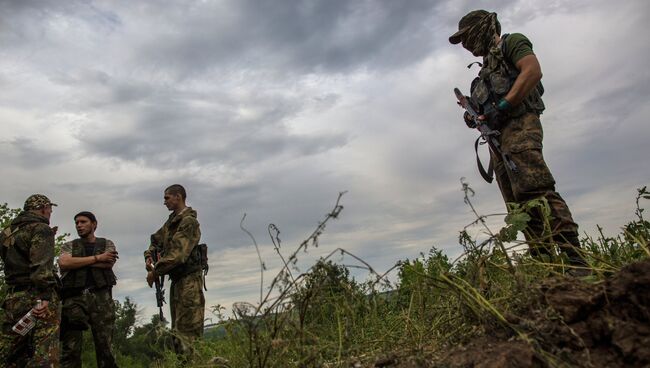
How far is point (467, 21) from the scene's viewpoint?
4.09 meters

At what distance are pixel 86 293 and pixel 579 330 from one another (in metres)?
6.33

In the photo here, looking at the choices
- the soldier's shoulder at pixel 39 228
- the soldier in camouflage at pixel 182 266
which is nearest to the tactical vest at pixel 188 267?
the soldier in camouflage at pixel 182 266

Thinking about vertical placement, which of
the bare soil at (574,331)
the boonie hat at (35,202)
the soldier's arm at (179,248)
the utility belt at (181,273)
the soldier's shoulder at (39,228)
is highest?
the boonie hat at (35,202)

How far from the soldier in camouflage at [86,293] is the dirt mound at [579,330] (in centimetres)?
597

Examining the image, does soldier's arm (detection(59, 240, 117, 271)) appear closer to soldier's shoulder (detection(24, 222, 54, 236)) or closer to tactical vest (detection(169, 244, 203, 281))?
soldier's shoulder (detection(24, 222, 54, 236))

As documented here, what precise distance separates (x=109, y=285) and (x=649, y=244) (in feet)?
21.1

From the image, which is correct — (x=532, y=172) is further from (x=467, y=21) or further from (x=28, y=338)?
→ (x=28, y=338)

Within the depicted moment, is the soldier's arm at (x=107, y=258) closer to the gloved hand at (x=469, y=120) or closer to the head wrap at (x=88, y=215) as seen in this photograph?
the head wrap at (x=88, y=215)

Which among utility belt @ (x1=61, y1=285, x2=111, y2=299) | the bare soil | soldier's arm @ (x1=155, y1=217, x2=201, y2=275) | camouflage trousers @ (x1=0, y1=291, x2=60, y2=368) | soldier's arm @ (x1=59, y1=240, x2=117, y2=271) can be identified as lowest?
the bare soil

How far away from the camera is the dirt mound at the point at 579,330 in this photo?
1.42 m

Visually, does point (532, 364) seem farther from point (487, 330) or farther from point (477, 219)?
point (477, 219)

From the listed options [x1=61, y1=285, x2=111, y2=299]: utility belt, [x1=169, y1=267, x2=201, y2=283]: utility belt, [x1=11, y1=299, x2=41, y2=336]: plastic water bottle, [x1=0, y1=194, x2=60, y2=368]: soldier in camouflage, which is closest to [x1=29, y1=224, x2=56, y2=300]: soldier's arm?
[x1=0, y1=194, x2=60, y2=368]: soldier in camouflage

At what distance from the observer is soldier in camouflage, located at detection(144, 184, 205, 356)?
571 cm

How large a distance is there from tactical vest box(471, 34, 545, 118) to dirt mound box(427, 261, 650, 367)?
237 centimetres
